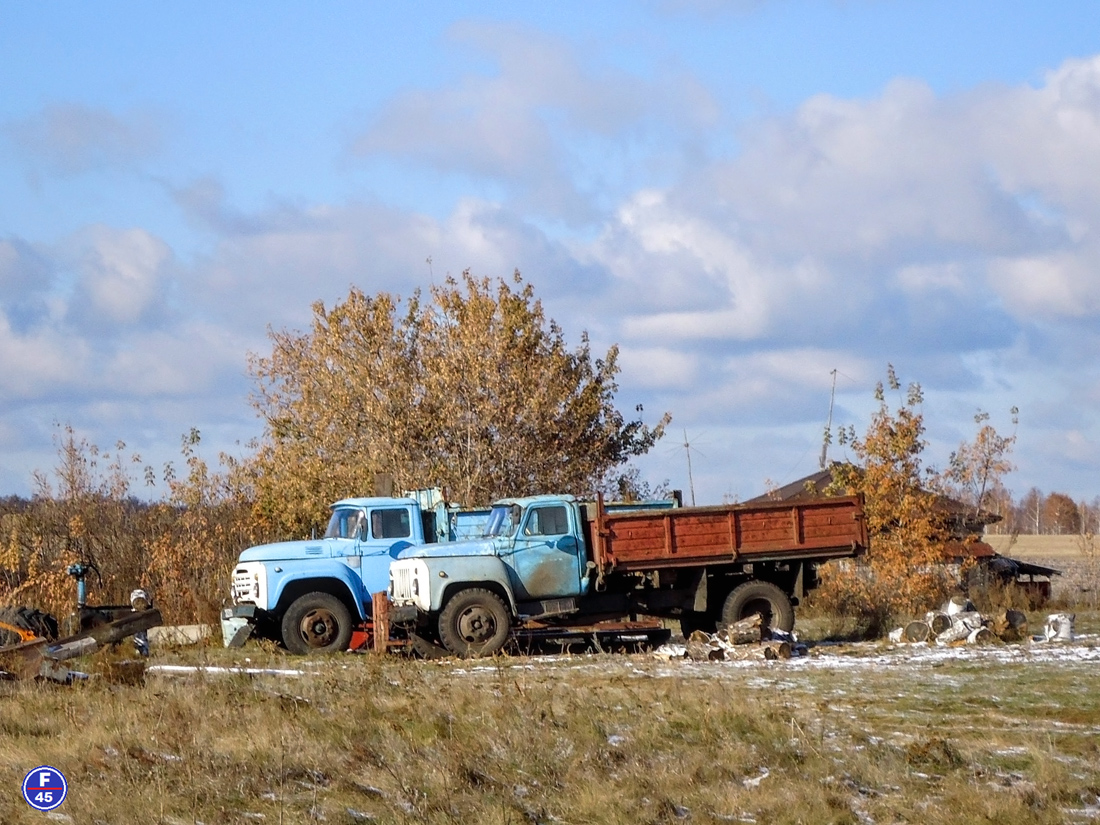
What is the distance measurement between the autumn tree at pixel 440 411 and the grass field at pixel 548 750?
1725 cm

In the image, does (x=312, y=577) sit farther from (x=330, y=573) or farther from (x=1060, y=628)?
(x=1060, y=628)

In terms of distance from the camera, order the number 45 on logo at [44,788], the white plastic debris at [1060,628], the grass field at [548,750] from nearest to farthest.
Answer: the number 45 on logo at [44,788], the grass field at [548,750], the white plastic debris at [1060,628]

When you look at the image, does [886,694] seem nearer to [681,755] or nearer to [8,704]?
[681,755]

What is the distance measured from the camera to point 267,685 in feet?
42.9

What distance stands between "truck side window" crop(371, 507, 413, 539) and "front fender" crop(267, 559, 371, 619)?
0.70m

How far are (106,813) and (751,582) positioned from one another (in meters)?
13.0

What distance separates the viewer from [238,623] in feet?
63.5

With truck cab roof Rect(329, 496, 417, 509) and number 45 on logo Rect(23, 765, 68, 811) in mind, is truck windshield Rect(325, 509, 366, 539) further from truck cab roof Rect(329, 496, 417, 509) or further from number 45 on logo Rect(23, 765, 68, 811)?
number 45 on logo Rect(23, 765, 68, 811)

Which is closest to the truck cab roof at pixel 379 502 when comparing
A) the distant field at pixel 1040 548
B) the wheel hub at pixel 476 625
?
the wheel hub at pixel 476 625

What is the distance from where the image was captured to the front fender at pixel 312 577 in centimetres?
1933

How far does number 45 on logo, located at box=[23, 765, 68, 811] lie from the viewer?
822 cm

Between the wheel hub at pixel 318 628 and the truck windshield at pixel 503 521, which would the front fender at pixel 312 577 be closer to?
the wheel hub at pixel 318 628

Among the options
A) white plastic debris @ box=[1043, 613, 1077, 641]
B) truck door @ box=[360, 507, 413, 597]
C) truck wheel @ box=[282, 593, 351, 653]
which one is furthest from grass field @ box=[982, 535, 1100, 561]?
truck wheel @ box=[282, 593, 351, 653]

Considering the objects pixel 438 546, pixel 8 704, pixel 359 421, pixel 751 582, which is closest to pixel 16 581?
pixel 359 421
